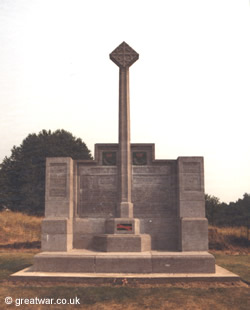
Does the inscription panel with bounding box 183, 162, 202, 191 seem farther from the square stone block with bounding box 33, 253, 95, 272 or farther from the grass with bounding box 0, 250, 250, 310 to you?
the square stone block with bounding box 33, 253, 95, 272

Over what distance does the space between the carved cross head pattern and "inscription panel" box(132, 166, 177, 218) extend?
4939 mm

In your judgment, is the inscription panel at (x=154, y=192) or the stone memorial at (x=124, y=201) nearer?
the stone memorial at (x=124, y=201)

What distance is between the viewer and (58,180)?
16141 millimetres

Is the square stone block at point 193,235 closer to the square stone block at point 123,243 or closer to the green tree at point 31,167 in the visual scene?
the square stone block at point 123,243

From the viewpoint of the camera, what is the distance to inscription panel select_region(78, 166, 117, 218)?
16.6 metres

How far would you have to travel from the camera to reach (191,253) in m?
14.5

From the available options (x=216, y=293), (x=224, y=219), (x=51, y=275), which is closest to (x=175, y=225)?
(x=216, y=293)

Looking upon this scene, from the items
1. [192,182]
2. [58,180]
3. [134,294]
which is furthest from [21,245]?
[134,294]

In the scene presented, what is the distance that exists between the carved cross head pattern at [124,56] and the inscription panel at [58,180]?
17.9 feet

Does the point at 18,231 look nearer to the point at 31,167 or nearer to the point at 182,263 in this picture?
the point at 31,167

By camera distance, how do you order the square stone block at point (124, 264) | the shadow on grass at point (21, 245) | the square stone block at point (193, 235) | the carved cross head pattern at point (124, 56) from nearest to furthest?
1. the square stone block at point (124, 264)
2. the square stone block at point (193, 235)
3. the carved cross head pattern at point (124, 56)
4. the shadow on grass at point (21, 245)

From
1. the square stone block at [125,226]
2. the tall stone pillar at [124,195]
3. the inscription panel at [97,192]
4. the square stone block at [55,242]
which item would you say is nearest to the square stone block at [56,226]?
the square stone block at [55,242]

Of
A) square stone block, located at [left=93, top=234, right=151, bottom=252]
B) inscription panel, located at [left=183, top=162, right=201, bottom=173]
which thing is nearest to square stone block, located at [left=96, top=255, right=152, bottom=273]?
square stone block, located at [left=93, top=234, right=151, bottom=252]

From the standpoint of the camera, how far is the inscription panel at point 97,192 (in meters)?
16.6
